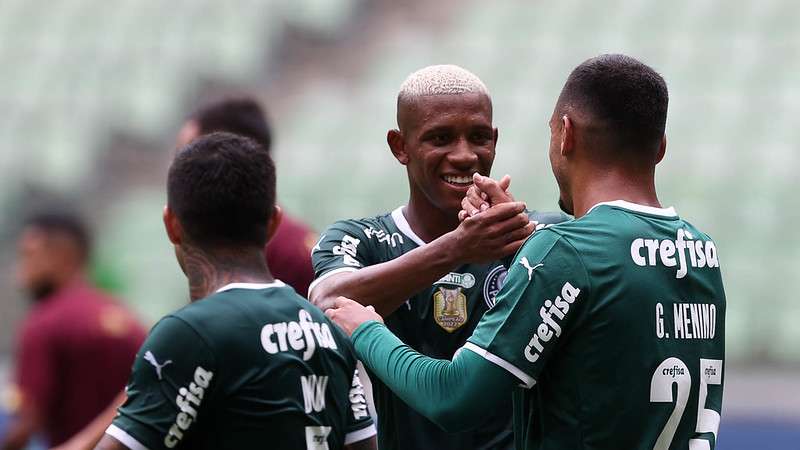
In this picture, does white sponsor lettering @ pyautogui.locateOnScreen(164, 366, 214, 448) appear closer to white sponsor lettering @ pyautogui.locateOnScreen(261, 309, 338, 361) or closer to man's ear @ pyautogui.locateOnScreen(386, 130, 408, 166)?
white sponsor lettering @ pyautogui.locateOnScreen(261, 309, 338, 361)

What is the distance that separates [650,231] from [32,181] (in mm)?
11647

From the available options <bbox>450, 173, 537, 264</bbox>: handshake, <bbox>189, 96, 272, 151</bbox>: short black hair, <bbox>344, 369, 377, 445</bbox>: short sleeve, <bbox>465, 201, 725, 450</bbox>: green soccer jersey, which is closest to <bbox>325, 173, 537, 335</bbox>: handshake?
<bbox>450, 173, 537, 264</bbox>: handshake

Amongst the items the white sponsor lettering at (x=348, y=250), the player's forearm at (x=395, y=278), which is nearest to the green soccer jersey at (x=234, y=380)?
the player's forearm at (x=395, y=278)

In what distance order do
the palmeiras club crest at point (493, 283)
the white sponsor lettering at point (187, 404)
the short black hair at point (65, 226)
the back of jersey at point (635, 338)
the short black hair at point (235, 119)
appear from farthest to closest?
the short black hair at point (65, 226)
the short black hair at point (235, 119)
the palmeiras club crest at point (493, 283)
the back of jersey at point (635, 338)
the white sponsor lettering at point (187, 404)

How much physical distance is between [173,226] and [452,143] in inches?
49.1

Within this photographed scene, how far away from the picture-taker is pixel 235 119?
5496 mm

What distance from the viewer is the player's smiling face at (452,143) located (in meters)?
4.24

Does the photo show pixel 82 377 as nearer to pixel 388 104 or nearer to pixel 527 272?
pixel 527 272

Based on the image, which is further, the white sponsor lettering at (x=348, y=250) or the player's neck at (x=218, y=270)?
the white sponsor lettering at (x=348, y=250)

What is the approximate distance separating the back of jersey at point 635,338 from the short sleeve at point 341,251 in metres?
1.02

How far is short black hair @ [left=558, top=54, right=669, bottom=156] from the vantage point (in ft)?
11.1

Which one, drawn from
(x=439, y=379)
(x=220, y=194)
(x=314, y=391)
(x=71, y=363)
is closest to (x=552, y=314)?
(x=439, y=379)

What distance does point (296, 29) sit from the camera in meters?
15.6

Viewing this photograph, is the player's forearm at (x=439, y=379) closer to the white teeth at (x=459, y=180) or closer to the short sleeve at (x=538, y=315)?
the short sleeve at (x=538, y=315)
